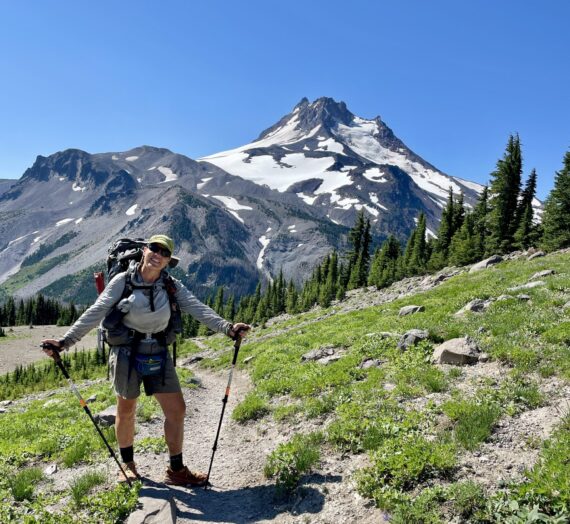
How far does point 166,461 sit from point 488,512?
6.16 metres

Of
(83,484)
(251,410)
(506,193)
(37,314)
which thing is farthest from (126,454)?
(37,314)

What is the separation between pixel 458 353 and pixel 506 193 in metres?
48.6

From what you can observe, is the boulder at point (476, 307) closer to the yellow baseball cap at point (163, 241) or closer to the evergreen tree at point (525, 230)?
the yellow baseball cap at point (163, 241)

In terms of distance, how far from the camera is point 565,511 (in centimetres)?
447

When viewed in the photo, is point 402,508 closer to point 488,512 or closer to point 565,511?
point 488,512

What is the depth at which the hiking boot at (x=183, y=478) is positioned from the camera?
731 centimetres

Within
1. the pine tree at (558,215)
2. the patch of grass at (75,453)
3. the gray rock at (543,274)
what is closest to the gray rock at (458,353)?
the patch of grass at (75,453)

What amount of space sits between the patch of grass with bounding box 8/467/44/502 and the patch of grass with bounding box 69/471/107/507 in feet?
2.12

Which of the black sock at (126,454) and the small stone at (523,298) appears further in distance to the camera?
the small stone at (523,298)

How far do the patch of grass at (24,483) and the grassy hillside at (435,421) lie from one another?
2.7 inches

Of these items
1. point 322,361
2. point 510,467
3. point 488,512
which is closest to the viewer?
point 488,512

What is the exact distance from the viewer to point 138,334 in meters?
6.86

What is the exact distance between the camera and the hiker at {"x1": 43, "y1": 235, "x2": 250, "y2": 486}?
664 cm

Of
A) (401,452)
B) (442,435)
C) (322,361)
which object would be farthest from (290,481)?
(322,361)
